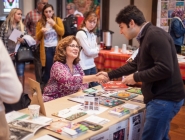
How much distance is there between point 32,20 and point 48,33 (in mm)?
1220

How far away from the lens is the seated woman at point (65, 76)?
8.32ft

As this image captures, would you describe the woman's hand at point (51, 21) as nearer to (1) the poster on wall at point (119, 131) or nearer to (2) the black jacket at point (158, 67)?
(2) the black jacket at point (158, 67)

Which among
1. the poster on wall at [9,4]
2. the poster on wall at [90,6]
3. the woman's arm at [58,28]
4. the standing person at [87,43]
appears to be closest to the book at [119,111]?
the standing person at [87,43]

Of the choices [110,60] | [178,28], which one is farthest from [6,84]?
[178,28]

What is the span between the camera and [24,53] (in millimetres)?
4180

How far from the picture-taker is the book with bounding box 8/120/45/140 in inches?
63.7

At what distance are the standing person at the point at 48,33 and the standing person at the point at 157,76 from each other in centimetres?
233

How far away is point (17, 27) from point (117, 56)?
63.6 inches

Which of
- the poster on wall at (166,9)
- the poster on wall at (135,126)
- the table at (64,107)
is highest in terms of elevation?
the poster on wall at (166,9)

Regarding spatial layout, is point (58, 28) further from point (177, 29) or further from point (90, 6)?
point (90, 6)

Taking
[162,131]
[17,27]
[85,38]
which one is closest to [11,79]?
[162,131]

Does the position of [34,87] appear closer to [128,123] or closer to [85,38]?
[128,123]

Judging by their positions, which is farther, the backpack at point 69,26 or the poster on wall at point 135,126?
the backpack at point 69,26

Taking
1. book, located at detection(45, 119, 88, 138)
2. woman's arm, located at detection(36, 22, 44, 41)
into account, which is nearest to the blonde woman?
woman's arm, located at detection(36, 22, 44, 41)
